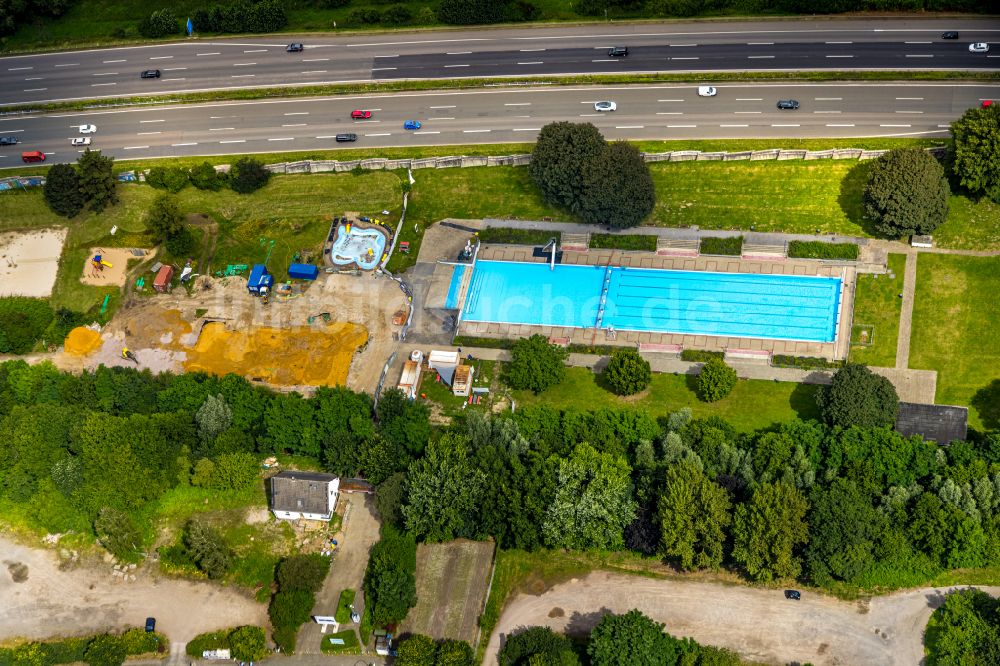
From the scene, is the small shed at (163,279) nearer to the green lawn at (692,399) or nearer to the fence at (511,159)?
the fence at (511,159)

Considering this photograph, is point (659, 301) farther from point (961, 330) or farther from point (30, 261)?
point (30, 261)

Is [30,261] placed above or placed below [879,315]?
below

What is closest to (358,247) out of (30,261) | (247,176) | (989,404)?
(247,176)

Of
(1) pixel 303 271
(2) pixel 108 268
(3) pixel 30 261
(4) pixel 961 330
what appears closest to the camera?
(4) pixel 961 330

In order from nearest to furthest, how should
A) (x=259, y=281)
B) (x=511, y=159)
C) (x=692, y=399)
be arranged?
1. (x=692, y=399)
2. (x=259, y=281)
3. (x=511, y=159)

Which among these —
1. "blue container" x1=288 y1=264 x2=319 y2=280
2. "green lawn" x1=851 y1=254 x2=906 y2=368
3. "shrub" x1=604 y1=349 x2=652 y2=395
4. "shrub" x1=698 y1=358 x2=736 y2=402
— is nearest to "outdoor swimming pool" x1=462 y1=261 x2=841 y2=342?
"green lawn" x1=851 y1=254 x2=906 y2=368

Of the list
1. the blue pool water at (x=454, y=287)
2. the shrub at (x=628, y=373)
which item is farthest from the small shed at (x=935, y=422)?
the blue pool water at (x=454, y=287)

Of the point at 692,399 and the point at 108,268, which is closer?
the point at 692,399
